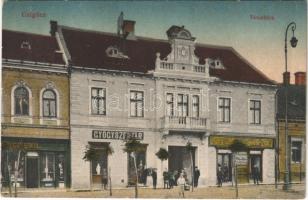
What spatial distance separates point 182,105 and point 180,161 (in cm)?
50

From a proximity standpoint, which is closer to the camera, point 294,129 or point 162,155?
point 162,155

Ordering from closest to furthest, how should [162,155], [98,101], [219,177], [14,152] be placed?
[14,152]
[98,101]
[162,155]
[219,177]

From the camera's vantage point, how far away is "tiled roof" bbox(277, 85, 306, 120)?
5.90m

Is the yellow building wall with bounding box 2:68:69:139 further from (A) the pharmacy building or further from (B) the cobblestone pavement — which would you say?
(B) the cobblestone pavement

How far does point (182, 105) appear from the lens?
5871 millimetres

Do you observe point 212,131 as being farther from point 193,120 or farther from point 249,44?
point 249,44

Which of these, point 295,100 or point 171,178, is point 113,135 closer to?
point 171,178

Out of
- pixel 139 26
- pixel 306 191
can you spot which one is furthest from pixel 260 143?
pixel 139 26

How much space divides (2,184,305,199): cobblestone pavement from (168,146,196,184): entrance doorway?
0.18 meters

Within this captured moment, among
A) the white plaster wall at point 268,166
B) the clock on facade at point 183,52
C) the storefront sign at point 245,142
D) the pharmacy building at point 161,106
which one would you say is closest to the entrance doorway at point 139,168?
the pharmacy building at point 161,106

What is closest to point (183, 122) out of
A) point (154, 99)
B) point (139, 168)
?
point (154, 99)

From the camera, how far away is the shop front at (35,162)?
5.54 metres

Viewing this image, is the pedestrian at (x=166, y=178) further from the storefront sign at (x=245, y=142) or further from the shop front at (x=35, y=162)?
the shop front at (x=35, y=162)

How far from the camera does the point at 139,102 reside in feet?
19.0
